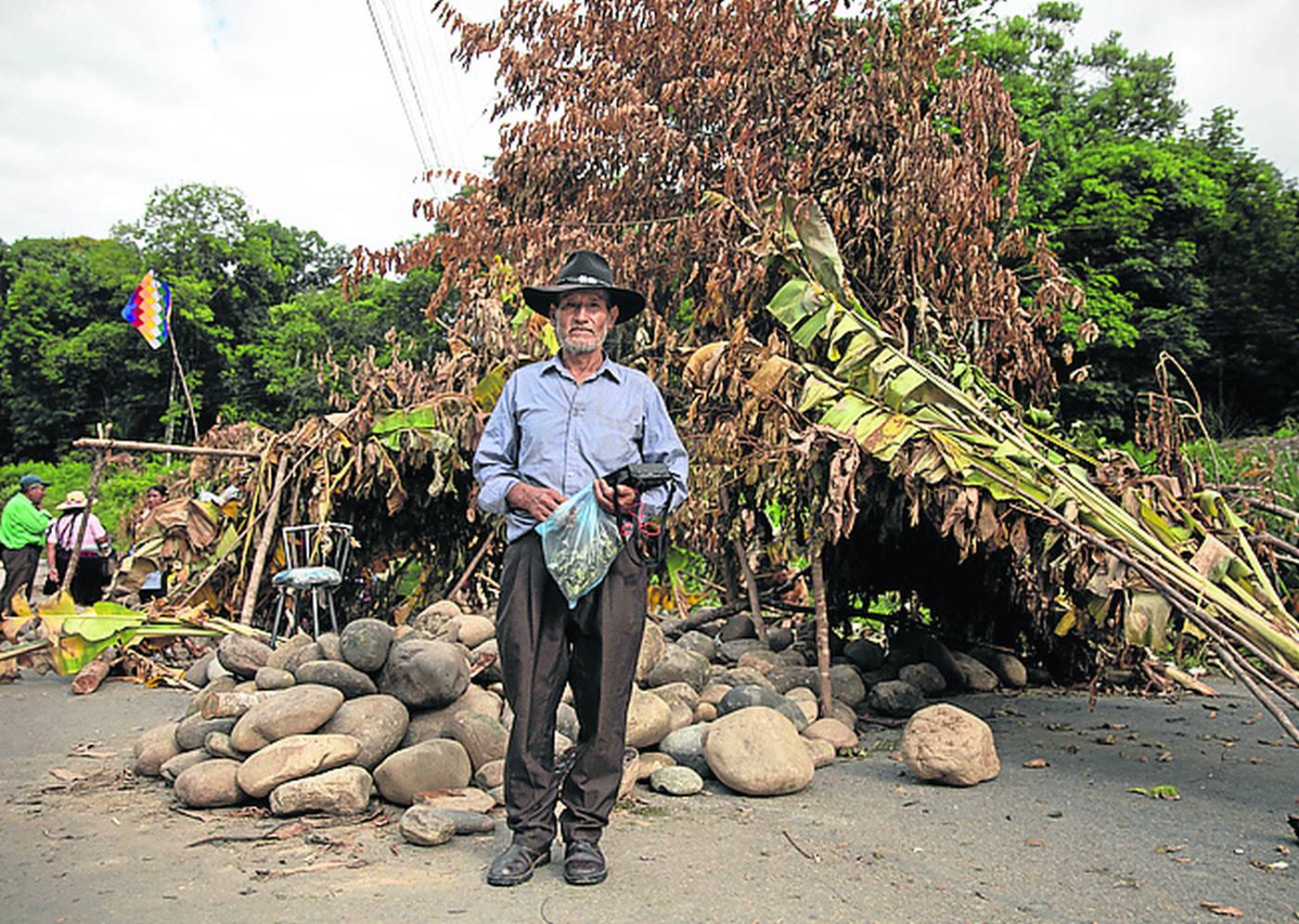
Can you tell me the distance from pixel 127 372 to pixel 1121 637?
49185mm

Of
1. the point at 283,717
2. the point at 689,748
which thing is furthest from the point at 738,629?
the point at 283,717

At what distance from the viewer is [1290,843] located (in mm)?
4027

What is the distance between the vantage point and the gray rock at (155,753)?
201 inches

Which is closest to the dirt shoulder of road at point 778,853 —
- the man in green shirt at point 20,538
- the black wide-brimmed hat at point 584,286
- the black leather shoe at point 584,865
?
the black leather shoe at point 584,865

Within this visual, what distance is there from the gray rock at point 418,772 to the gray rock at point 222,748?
2.27ft

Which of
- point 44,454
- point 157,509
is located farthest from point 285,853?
point 44,454

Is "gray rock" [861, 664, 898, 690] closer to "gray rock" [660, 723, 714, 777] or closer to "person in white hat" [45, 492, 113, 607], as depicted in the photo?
"gray rock" [660, 723, 714, 777]

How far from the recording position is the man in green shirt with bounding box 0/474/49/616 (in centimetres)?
1081

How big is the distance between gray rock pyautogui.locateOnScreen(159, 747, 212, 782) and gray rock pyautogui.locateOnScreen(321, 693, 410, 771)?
0.61 meters

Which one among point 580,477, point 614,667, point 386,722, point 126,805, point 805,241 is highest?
point 805,241

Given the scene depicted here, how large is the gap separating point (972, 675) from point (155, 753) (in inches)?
205

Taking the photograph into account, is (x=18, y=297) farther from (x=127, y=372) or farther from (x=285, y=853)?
(x=285, y=853)

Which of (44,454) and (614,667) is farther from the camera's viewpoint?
(44,454)

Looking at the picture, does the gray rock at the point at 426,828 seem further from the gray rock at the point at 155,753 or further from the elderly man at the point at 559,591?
the gray rock at the point at 155,753
